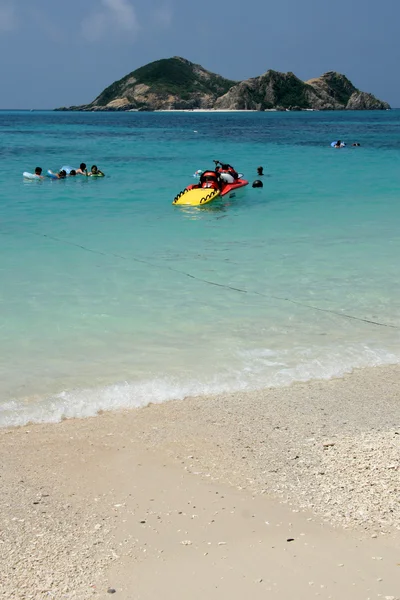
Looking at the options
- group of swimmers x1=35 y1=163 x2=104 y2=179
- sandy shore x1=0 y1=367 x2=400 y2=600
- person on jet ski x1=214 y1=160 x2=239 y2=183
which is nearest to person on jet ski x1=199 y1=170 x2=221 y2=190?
person on jet ski x1=214 y1=160 x2=239 y2=183

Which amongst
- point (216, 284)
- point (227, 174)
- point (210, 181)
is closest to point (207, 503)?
point (216, 284)

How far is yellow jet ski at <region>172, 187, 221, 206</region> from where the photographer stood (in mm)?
21062

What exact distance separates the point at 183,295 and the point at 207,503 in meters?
6.20

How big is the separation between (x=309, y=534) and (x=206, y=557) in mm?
673

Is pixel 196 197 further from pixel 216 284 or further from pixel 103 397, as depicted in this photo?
pixel 103 397

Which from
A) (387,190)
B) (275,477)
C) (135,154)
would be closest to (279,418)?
(275,477)

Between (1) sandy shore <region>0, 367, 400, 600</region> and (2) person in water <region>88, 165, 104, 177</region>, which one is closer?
(1) sandy shore <region>0, 367, 400, 600</region>

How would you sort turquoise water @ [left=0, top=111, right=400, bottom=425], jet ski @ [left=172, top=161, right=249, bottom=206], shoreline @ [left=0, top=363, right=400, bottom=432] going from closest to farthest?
shoreline @ [left=0, top=363, right=400, bottom=432]
turquoise water @ [left=0, top=111, right=400, bottom=425]
jet ski @ [left=172, top=161, right=249, bottom=206]

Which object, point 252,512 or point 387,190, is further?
point 387,190

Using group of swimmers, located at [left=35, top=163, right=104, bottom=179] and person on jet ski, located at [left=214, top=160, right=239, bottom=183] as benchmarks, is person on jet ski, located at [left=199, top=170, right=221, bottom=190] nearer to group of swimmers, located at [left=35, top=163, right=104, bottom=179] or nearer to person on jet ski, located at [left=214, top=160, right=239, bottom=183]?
person on jet ski, located at [left=214, top=160, right=239, bottom=183]

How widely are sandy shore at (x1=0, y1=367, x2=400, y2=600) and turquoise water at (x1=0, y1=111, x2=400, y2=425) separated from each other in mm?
827

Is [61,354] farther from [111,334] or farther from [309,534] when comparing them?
[309,534]

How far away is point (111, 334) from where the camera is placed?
870 cm

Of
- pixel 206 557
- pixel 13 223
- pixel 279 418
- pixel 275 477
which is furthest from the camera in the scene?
pixel 13 223
